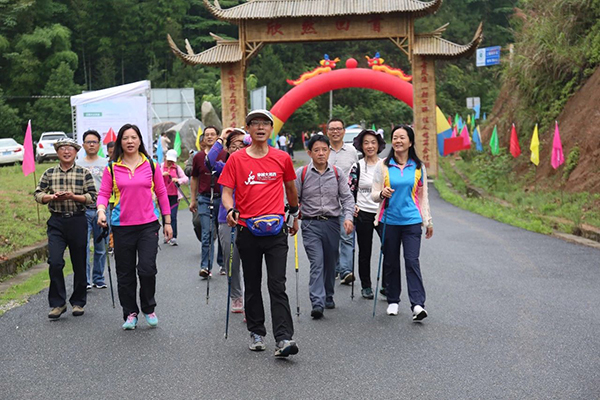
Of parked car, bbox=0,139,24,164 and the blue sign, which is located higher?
the blue sign

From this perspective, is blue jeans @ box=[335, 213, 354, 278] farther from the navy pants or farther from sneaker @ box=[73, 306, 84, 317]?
sneaker @ box=[73, 306, 84, 317]

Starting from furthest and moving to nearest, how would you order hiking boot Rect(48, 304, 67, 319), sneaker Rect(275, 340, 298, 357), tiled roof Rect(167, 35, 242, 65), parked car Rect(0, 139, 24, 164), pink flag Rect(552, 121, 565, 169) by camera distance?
parked car Rect(0, 139, 24, 164)
tiled roof Rect(167, 35, 242, 65)
pink flag Rect(552, 121, 565, 169)
hiking boot Rect(48, 304, 67, 319)
sneaker Rect(275, 340, 298, 357)

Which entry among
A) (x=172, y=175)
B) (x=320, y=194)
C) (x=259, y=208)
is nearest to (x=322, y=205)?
(x=320, y=194)

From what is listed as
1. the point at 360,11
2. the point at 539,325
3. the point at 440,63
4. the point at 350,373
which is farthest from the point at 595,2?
the point at 440,63

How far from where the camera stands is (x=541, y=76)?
24047 millimetres

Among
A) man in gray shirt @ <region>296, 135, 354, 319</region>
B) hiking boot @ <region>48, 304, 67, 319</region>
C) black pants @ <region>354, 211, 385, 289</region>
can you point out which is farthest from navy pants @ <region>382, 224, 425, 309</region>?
hiking boot @ <region>48, 304, 67, 319</region>

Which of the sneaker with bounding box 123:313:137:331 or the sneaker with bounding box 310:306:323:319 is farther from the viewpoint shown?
the sneaker with bounding box 310:306:323:319

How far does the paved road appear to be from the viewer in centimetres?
552

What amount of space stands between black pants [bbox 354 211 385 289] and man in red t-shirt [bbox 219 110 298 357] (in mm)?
2505

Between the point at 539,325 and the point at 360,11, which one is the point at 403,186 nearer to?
the point at 539,325

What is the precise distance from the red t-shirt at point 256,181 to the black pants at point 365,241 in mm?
2634

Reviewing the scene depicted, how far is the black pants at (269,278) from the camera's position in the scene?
638cm

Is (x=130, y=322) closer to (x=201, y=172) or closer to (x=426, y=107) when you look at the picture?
(x=201, y=172)

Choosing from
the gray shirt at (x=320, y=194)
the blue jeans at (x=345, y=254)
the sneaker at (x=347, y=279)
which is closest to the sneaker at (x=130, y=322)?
the gray shirt at (x=320, y=194)
